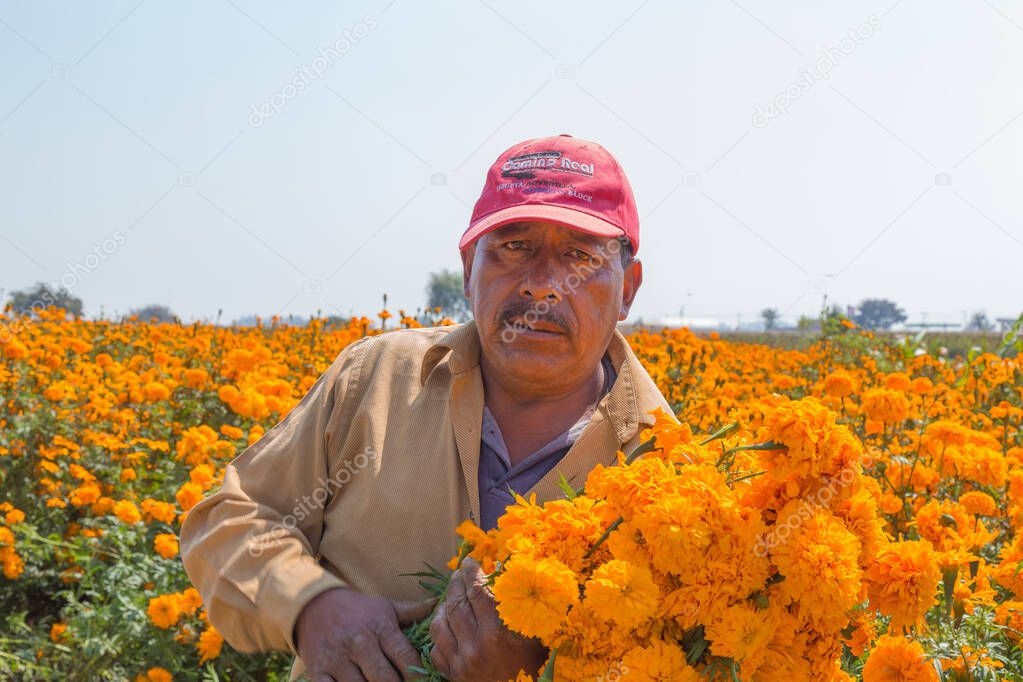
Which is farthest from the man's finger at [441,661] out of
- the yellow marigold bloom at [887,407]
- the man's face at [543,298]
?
the yellow marigold bloom at [887,407]

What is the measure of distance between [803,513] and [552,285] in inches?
34.8

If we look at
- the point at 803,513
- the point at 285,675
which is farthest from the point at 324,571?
the point at 285,675

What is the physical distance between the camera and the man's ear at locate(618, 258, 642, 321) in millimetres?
2064

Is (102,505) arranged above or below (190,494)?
above

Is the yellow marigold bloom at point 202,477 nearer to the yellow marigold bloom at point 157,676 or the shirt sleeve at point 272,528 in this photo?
the yellow marigold bloom at point 157,676

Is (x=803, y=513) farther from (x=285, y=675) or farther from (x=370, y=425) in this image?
(x=285, y=675)

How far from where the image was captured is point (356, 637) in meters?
1.50

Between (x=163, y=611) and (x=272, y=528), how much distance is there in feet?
5.20

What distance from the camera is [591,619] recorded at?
1012 mm

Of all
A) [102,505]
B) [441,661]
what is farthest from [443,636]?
[102,505]

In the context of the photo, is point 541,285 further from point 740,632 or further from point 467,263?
point 740,632

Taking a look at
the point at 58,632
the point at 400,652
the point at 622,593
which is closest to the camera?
the point at 622,593

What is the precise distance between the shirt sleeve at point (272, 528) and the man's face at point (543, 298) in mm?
367

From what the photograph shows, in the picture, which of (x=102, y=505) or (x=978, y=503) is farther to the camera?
(x=102, y=505)
